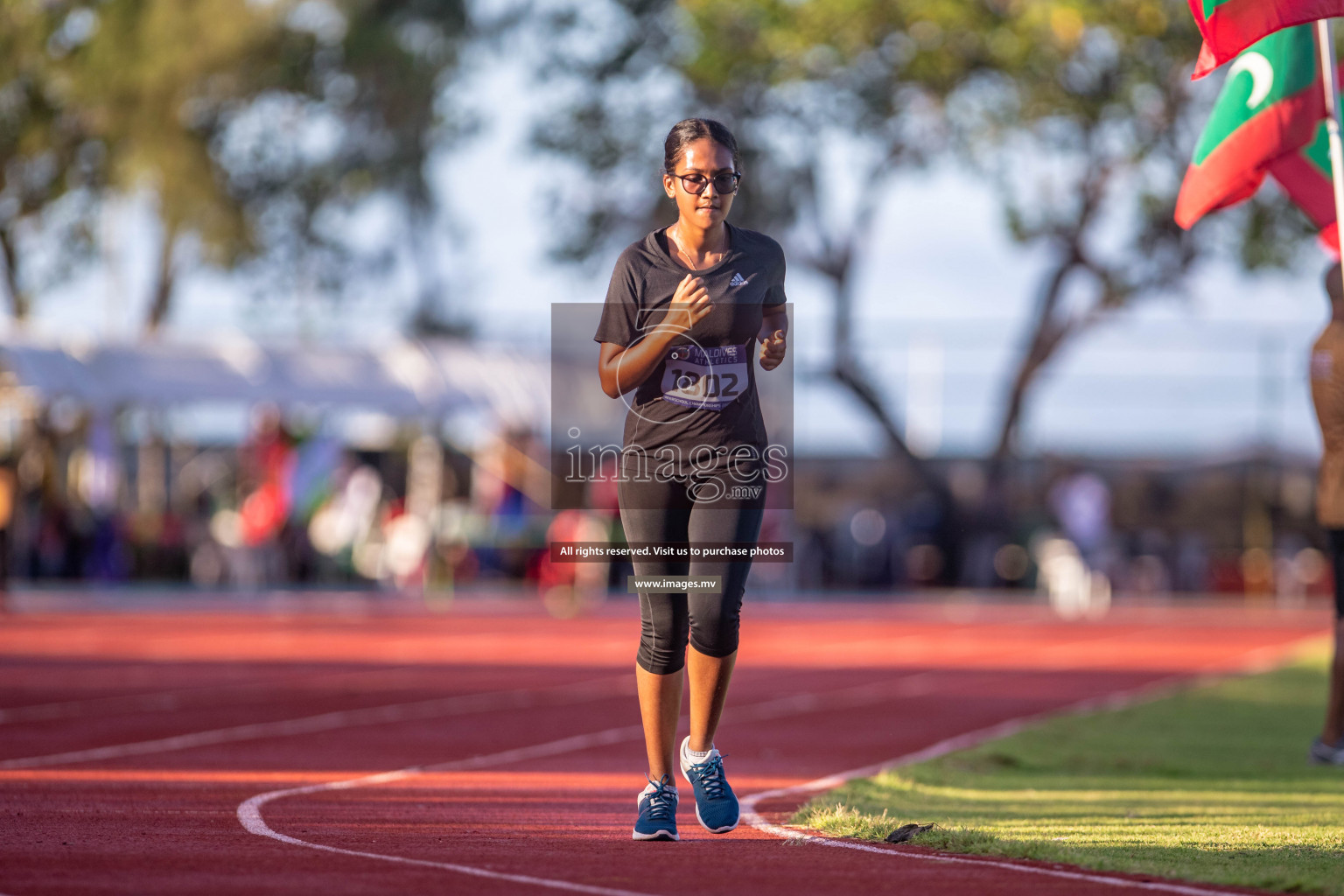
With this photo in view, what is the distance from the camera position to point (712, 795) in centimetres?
549

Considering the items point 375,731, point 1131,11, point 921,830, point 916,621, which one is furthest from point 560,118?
point 921,830

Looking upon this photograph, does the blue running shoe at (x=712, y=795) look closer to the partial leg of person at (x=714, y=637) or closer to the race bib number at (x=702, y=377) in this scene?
the partial leg of person at (x=714, y=637)

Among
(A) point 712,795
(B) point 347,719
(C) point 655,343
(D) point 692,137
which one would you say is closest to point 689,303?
(C) point 655,343

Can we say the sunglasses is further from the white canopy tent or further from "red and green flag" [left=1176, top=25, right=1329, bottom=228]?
the white canopy tent

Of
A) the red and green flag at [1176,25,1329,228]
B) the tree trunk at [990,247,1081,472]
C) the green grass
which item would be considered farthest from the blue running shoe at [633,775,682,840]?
the tree trunk at [990,247,1081,472]

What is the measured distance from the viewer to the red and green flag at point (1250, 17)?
7.71 m

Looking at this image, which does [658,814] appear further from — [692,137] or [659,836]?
[692,137]

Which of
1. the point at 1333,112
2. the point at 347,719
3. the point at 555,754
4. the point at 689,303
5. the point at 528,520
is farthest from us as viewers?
the point at 528,520

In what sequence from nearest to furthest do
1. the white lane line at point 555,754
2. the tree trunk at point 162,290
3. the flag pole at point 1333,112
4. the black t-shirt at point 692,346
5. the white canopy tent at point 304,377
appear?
1. the white lane line at point 555,754
2. the black t-shirt at point 692,346
3. the flag pole at point 1333,112
4. the white canopy tent at point 304,377
5. the tree trunk at point 162,290

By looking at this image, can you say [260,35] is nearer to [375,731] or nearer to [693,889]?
[375,731]

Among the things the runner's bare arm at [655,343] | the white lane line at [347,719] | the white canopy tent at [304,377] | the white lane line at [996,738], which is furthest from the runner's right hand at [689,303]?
the white canopy tent at [304,377]

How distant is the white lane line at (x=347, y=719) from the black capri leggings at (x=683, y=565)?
3343 millimetres

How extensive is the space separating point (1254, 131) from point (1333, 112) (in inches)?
24.4

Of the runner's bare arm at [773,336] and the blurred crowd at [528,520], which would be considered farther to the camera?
the blurred crowd at [528,520]
